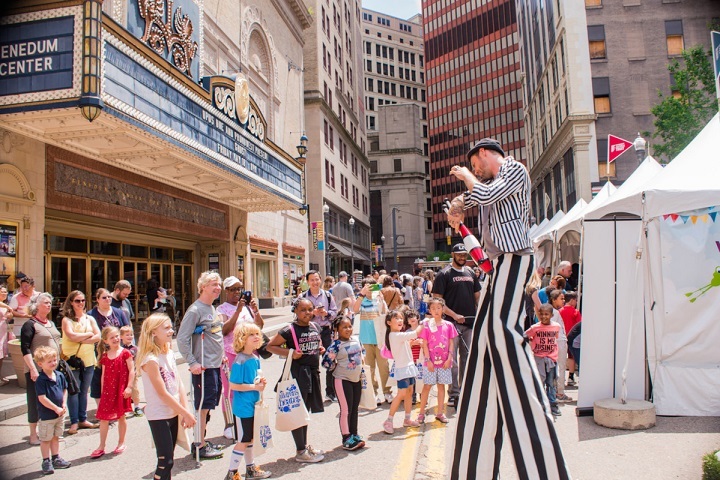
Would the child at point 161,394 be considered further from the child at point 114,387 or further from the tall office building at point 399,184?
the tall office building at point 399,184

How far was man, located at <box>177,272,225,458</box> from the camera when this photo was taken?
5500 millimetres

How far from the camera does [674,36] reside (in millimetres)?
35531

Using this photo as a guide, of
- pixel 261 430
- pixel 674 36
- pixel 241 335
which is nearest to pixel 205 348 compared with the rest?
pixel 241 335

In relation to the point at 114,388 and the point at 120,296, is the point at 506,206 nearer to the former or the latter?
the point at 114,388

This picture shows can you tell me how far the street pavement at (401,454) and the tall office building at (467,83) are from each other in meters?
81.6

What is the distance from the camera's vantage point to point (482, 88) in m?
93.6

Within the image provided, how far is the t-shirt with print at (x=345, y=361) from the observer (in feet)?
18.6

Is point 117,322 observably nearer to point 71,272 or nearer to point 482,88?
point 71,272

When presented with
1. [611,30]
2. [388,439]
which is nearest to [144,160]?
[388,439]

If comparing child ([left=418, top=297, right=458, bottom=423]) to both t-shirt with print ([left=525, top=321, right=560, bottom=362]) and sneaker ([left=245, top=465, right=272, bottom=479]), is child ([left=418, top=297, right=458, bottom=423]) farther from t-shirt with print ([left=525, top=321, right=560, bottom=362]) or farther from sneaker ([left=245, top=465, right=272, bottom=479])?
sneaker ([left=245, top=465, right=272, bottom=479])

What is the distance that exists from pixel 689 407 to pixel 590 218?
2.45 meters

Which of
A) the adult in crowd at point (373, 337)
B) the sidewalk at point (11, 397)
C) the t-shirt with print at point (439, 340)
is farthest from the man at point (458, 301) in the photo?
the sidewalk at point (11, 397)

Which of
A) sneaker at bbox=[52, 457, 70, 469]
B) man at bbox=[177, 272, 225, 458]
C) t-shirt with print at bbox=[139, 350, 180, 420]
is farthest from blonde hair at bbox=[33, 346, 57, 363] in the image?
t-shirt with print at bbox=[139, 350, 180, 420]

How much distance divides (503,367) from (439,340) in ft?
11.3
